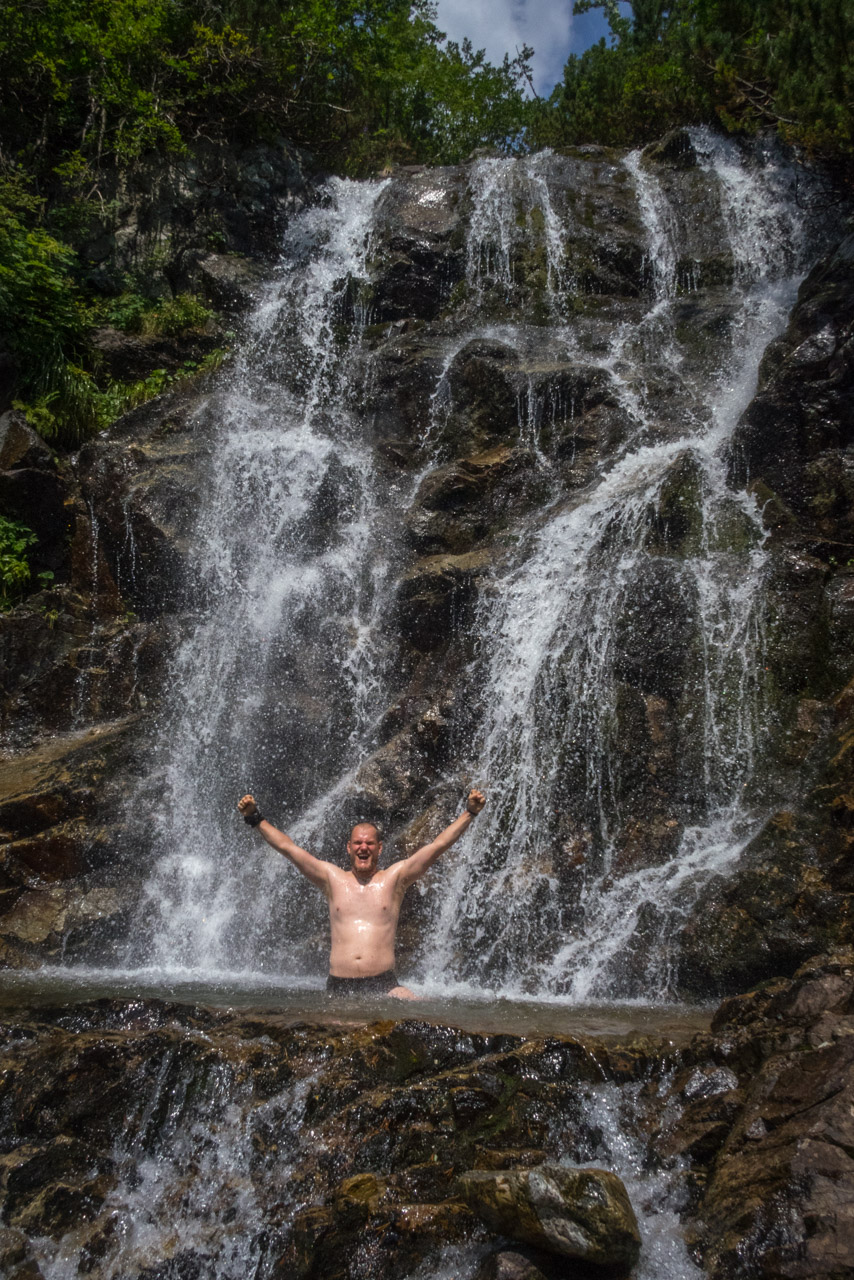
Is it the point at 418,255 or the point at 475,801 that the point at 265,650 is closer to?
the point at 475,801

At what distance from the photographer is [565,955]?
609 centimetres

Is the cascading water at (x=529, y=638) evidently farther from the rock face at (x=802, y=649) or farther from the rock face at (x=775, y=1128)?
the rock face at (x=775, y=1128)

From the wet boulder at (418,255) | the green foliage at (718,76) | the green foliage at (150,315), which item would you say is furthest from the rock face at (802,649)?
the green foliage at (150,315)

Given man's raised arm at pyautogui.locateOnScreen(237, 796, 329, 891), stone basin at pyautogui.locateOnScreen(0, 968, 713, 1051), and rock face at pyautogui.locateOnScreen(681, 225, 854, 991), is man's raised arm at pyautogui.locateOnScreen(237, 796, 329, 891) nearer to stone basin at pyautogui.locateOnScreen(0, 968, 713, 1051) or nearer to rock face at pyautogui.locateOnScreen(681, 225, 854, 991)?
stone basin at pyautogui.locateOnScreen(0, 968, 713, 1051)

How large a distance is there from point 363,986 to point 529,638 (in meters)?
4.12

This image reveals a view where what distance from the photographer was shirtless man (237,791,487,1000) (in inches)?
198

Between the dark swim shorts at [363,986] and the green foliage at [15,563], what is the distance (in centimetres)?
716

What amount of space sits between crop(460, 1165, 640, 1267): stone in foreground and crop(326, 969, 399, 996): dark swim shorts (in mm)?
2148

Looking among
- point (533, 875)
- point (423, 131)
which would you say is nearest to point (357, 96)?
point (423, 131)

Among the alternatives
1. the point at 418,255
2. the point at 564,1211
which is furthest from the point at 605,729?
the point at 418,255

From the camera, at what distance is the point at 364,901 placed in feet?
17.0

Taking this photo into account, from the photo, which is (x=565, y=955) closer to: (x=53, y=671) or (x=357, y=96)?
(x=53, y=671)

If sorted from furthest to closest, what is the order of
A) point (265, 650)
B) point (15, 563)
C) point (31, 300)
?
point (31, 300) < point (15, 563) < point (265, 650)

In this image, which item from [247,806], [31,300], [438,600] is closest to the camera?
[247,806]
